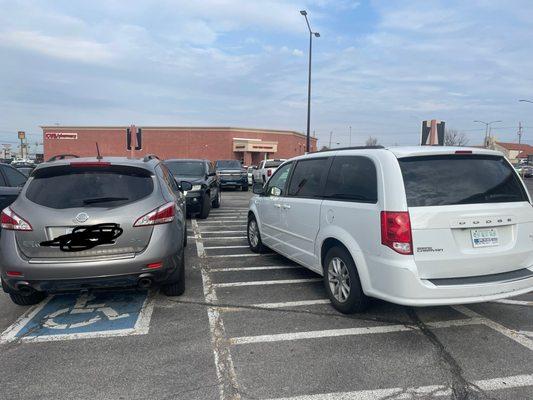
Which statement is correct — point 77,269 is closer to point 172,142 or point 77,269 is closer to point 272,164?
point 272,164

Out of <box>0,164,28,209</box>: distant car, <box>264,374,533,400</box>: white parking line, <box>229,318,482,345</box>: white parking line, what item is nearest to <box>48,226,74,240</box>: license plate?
<box>229,318,482,345</box>: white parking line

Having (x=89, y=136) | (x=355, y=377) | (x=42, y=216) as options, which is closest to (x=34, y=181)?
(x=42, y=216)

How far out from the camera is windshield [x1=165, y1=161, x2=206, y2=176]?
41.5ft

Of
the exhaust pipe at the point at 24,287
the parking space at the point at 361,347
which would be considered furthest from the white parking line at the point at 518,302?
the exhaust pipe at the point at 24,287

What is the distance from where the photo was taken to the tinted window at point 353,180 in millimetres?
4168

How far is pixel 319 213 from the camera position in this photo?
16.4 feet

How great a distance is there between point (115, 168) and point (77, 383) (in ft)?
7.18

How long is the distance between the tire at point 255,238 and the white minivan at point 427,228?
2.70 m

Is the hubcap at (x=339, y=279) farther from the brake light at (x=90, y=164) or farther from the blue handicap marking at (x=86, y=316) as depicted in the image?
the brake light at (x=90, y=164)

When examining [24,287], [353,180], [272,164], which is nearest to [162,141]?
[272,164]

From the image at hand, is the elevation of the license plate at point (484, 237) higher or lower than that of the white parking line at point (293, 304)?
higher

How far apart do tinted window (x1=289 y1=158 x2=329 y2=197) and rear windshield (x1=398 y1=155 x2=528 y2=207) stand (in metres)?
1.40

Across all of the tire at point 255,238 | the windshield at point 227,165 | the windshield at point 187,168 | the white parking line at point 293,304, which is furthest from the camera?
the windshield at point 227,165

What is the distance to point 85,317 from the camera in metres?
4.57
